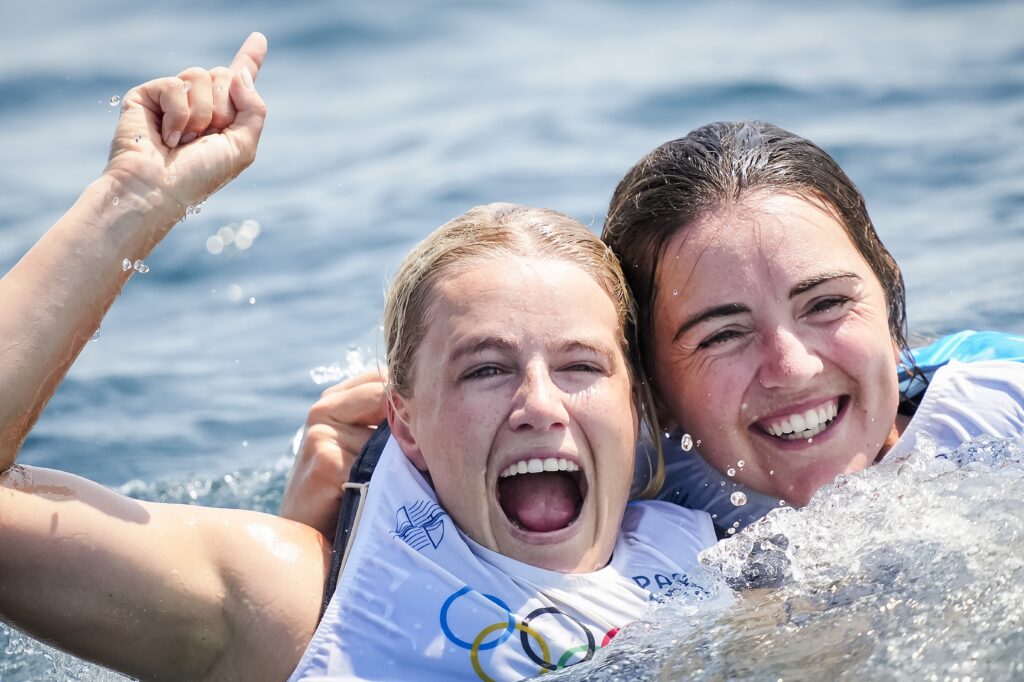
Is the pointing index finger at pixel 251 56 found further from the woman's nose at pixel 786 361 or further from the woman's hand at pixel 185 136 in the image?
the woman's nose at pixel 786 361

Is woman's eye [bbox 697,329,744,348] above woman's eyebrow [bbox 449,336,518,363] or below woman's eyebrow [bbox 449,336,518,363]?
below

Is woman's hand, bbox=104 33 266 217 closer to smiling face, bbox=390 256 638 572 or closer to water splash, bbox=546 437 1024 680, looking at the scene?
smiling face, bbox=390 256 638 572

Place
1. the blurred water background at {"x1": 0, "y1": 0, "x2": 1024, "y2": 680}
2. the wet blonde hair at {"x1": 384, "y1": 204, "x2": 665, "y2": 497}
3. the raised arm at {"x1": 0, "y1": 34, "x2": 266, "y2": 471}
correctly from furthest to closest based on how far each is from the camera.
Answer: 1. the blurred water background at {"x1": 0, "y1": 0, "x2": 1024, "y2": 680}
2. the wet blonde hair at {"x1": 384, "y1": 204, "x2": 665, "y2": 497}
3. the raised arm at {"x1": 0, "y1": 34, "x2": 266, "y2": 471}

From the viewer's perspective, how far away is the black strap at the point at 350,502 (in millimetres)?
3781

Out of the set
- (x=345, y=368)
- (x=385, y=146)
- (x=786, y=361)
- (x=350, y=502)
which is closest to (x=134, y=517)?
(x=350, y=502)

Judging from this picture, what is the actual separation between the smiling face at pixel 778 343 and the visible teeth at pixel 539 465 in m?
0.67

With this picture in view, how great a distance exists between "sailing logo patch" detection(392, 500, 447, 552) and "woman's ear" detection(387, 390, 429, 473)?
0.21m

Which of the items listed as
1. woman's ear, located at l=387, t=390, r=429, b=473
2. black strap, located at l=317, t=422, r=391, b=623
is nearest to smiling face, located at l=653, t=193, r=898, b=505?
woman's ear, located at l=387, t=390, r=429, b=473

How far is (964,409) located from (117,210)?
2.75m

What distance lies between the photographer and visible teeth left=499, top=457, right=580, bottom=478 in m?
3.72

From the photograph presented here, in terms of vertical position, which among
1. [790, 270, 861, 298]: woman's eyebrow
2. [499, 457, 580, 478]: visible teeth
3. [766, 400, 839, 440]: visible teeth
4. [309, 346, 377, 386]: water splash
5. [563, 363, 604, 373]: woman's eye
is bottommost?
[309, 346, 377, 386]: water splash

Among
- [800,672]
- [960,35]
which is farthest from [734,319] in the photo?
[960,35]

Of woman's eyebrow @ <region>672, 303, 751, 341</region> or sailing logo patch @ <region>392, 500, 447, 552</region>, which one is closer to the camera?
sailing logo patch @ <region>392, 500, 447, 552</region>

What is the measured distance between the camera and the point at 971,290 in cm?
746
